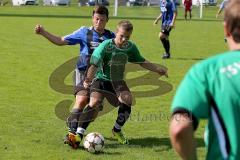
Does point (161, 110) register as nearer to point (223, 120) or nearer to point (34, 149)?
point (34, 149)

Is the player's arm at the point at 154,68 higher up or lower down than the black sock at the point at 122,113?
higher up

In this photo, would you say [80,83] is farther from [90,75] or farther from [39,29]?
[39,29]

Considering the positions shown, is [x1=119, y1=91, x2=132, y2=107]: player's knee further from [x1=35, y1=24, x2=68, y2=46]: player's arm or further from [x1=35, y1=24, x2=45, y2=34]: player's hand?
[x1=35, y1=24, x2=45, y2=34]: player's hand

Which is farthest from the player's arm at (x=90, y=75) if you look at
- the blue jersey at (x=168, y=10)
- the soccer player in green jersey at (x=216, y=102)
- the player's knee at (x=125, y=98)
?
the blue jersey at (x=168, y=10)

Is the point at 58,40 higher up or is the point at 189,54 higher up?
the point at 58,40

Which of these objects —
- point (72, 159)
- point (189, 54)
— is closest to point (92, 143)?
point (72, 159)

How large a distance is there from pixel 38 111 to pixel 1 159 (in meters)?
2.83

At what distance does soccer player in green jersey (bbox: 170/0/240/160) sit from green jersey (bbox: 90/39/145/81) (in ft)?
15.0

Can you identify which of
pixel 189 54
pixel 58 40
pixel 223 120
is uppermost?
pixel 223 120

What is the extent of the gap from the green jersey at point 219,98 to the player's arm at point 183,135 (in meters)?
0.04

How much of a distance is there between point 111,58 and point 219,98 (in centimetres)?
485

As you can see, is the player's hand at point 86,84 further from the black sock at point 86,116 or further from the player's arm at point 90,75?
Answer: the black sock at point 86,116

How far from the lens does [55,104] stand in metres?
9.99

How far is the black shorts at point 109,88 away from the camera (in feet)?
23.4
